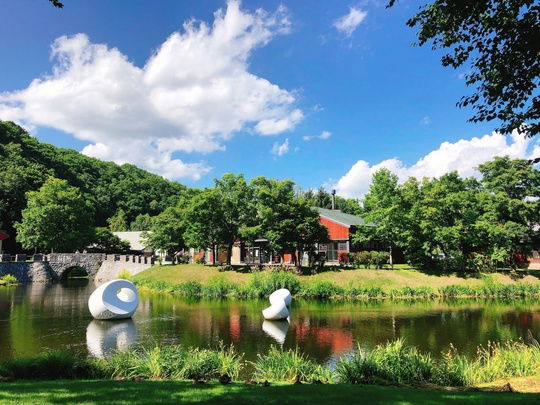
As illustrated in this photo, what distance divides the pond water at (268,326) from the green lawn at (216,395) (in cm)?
677

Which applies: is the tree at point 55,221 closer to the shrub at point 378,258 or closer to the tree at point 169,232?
the tree at point 169,232

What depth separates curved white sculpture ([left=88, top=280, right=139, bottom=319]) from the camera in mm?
22500

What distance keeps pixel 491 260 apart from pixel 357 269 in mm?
12734

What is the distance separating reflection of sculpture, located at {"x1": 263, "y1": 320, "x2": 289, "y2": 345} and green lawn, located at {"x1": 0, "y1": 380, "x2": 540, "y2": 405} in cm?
938

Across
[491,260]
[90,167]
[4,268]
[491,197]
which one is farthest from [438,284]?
[90,167]

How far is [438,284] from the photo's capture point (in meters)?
35.4

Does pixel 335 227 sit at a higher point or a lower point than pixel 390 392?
higher

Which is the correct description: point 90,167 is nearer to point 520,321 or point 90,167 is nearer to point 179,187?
point 179,187

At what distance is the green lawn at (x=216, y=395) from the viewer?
6.79m

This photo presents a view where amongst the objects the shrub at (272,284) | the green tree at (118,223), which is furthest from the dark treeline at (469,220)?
the green tree at (118,223)

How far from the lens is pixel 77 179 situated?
82.8 m

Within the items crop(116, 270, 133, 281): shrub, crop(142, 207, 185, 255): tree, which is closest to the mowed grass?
crop(116, 270, 133, 281): shrub

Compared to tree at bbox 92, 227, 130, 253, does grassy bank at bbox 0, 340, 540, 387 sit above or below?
below

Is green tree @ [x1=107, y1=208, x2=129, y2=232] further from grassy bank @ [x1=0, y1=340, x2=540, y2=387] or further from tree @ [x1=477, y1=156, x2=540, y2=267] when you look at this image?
grassy bank @ [x1=0, y1=340, x2=540, y2=387]
